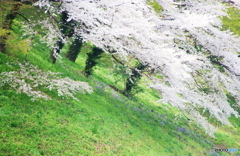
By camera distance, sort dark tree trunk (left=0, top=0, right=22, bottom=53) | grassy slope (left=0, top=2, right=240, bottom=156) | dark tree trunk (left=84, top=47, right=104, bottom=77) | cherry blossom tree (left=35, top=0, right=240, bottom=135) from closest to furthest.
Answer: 1. grassy slope (left=0, top=2, right=240, bottom=156)
2. cherry blossom tree (left=35, top=0, right=240, bottom=135)
3. dark tree trunk (left=0, top=0, right=22, bottom=53)
4. dark tree trunk (left=84, top=47, right=104, bottom=77)

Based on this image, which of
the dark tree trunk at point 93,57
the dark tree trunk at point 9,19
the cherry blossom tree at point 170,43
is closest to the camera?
the cherry blossom tree at point 170,43

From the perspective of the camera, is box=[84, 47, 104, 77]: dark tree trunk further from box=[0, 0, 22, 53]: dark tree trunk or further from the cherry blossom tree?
box=[0, 0, 22, 53]: dark tree trunk

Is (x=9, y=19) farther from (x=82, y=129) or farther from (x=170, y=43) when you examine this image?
(x=170, y=43)

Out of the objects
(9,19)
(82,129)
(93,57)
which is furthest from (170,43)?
(9,19)

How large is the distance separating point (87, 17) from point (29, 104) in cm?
416

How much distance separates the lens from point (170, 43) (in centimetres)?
1095

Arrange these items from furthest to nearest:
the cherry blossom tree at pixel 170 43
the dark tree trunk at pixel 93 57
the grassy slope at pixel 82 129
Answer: the dark tree trunk at pixel 93 57, the cherry blossom tree at pixel 170 43, the grassy slope at pixel 82 129

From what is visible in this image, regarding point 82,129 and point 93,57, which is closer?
point 82,129

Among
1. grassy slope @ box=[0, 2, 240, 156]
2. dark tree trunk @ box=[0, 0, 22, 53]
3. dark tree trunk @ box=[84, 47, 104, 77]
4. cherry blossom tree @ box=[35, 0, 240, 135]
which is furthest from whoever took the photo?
dark tree trunk @ box=[84, 47, 104, 77]

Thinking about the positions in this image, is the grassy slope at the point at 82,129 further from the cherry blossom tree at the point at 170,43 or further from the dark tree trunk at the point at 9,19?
the cherry blossom tree at the point at 170,43

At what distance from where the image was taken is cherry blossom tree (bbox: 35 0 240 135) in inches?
274

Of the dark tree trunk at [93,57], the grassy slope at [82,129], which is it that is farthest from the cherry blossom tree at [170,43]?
the dark tree trunk at [93,57]

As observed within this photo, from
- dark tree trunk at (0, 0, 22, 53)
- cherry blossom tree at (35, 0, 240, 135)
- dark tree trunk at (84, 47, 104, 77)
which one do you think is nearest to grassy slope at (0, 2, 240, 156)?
dark tree trunk at (0, 0, 22, 53)

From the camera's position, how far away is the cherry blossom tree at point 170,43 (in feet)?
22.9
